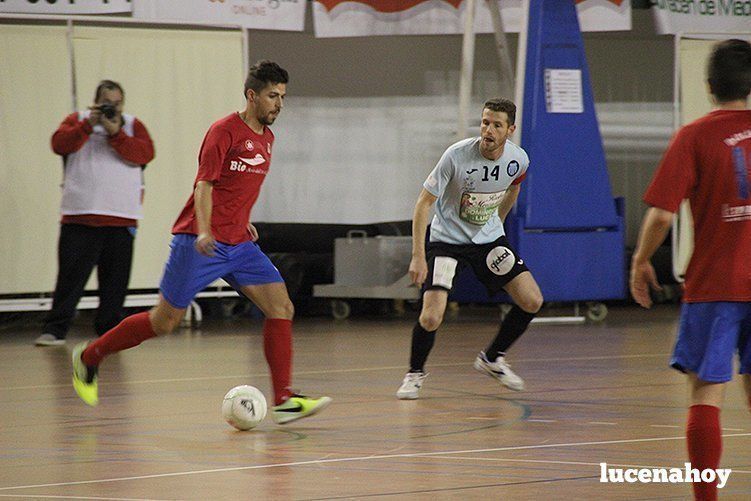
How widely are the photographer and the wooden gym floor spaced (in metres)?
0.57

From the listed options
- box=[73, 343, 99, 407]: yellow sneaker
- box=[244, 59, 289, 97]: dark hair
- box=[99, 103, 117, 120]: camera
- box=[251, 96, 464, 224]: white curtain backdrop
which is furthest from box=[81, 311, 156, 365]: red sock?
box=[251, 96, 464, 224]: white curtain backdrop

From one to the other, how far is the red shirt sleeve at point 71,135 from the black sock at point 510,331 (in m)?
4.20

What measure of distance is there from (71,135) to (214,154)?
4.52 metres

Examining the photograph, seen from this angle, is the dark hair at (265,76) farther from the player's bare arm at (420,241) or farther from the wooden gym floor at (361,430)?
the wooden gym floor at (361,430)

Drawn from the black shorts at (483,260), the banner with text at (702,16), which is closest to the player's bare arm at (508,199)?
the black shorts at (483,260)

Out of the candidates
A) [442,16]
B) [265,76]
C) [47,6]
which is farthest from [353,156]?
[265,76]

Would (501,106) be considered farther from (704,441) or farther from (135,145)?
(135,145)

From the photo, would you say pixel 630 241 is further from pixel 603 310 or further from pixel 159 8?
pixel 159 8

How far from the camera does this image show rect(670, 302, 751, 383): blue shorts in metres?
3.99

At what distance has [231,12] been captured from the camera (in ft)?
41.0

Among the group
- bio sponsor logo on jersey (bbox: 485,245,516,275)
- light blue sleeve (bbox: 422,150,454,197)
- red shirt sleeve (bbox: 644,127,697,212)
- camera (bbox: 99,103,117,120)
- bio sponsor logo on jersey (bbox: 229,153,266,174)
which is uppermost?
red shirt sleeve (bbox: 644,127,697,212)

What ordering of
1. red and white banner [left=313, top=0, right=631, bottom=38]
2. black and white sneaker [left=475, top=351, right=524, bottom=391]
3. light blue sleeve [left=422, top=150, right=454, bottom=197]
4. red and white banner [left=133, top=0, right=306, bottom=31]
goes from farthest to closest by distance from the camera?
1. red and white banner [left=313, top=0, right=631, bottom=38]
2. red and white banner [left=133, top=0, right=306, bottom=31]
3. black and white sneaker [left=475, top=351, right=524, bottom=391]
4. light blue sleeve [left=422, top=150, right=454, bottom=197]

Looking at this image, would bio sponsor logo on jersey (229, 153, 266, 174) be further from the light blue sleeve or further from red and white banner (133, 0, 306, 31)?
red and white banner (133, 0, 306, 31)

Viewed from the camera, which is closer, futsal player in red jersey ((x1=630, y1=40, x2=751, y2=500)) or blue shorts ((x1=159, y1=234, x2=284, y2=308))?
futsal player in red jersey ((x1=630, y1=40, x2=751, y2=500))
